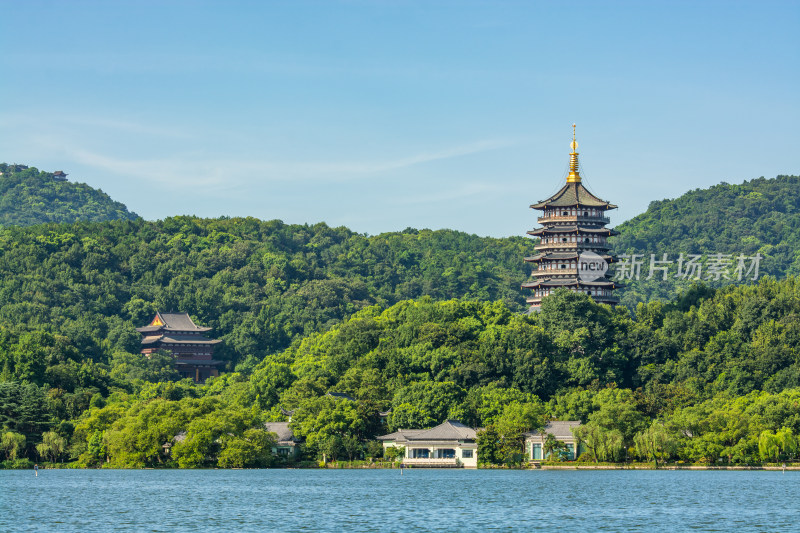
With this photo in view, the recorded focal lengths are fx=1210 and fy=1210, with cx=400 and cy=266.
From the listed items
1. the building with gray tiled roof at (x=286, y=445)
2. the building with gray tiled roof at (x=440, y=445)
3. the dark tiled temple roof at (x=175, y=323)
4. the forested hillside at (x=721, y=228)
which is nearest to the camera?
the building with gray tiled roof at (x=440, y=445)

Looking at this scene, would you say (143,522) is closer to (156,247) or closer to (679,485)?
(679,485)

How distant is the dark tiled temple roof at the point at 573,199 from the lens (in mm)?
76375

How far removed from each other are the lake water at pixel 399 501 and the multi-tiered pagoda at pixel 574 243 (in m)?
22.7

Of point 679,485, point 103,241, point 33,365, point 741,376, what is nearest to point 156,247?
Result: point 103,241

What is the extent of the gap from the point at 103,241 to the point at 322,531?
80838 mm

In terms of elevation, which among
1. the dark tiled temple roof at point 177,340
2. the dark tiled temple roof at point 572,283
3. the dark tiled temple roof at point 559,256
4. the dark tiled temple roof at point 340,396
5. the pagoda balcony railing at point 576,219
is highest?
the pagoda balcony railing at point 576,219

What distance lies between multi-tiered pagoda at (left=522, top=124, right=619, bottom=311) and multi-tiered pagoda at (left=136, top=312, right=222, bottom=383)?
92.1ft

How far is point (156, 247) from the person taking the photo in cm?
11106

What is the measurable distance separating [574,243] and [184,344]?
3262 centimetres

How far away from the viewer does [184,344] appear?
303 feet
